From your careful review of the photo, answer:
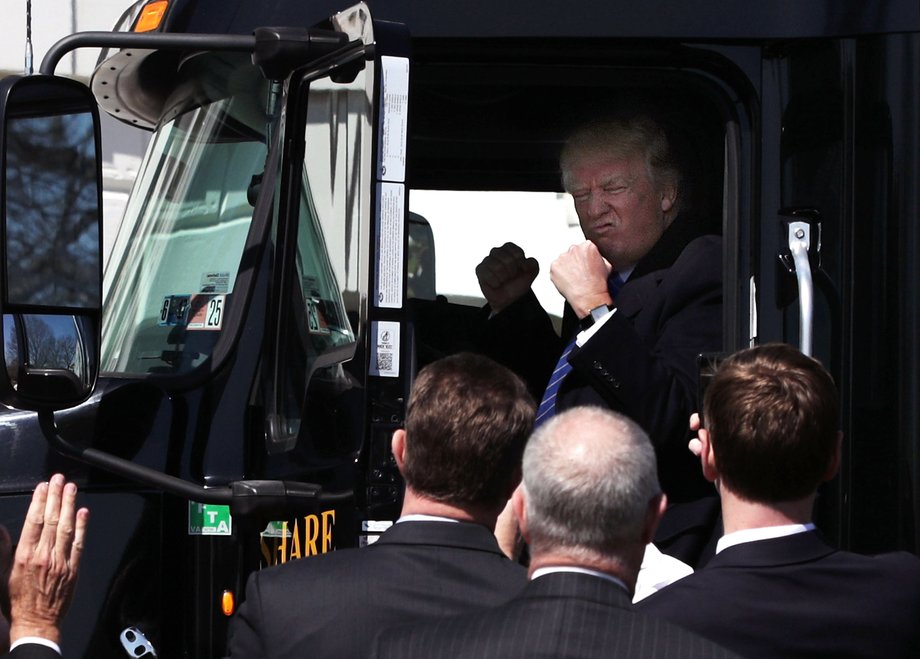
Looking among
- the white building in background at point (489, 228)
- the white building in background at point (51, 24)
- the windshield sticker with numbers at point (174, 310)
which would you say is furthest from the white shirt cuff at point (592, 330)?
the white building in background at point (51, 24)

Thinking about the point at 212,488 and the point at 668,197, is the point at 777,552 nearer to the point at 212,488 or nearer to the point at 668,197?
the point at 212,488

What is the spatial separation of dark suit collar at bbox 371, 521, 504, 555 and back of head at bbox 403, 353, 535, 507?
0.14 feet

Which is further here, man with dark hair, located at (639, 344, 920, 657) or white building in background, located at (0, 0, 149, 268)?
white building in background, located at (0, 0, 149, 268)

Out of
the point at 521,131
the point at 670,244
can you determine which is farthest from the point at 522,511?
the point at 521,131

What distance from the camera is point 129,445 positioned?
3.00m

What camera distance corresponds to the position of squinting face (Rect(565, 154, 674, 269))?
3635mm

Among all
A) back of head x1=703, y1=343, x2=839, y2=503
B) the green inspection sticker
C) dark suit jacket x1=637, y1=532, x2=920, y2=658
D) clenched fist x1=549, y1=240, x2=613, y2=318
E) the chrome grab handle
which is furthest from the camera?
clenched fist x1=549, y1=240, x2=613, y2=318

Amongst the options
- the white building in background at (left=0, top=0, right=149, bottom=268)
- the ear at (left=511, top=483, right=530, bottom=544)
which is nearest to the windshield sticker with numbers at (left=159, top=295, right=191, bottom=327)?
the ear at (left=511, top=483, right=530, bottom=544)

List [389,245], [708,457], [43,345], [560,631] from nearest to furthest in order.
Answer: [560,631] → [708,457] → [43,345] → [389,245]

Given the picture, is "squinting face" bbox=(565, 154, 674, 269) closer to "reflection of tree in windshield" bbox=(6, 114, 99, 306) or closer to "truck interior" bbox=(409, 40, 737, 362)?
"truck interior" bbox=(409, 40, 737, 362)

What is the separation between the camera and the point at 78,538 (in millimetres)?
2789

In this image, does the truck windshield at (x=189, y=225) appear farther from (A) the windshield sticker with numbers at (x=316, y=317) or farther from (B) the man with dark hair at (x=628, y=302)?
(B) the man with dark hair at (x=628, y=302)

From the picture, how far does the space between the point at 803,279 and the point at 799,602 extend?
2.61ft

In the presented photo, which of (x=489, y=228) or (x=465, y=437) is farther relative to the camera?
(x=489, y=228)
